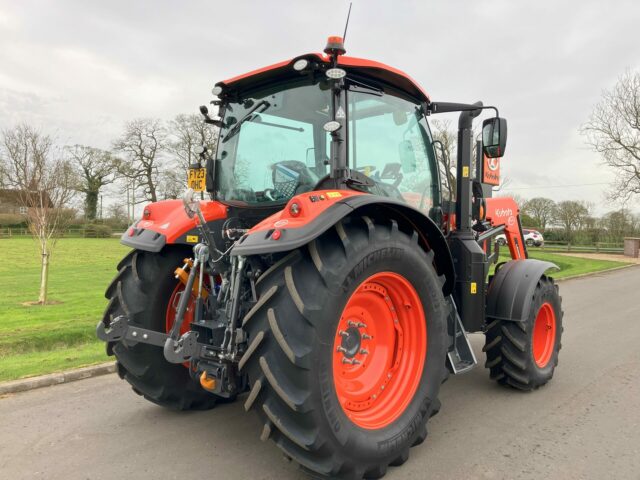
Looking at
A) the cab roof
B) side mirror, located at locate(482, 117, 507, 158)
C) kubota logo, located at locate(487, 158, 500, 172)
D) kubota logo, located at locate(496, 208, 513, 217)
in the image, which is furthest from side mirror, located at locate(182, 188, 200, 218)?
kubota logo, located at locate(496, 208, 513, 217)

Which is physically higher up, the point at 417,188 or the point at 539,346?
the point at 417,188

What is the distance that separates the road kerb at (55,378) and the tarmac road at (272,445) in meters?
0.11

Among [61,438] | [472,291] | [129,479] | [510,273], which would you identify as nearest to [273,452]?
[129,479]

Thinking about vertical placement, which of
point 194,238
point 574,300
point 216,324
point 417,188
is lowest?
point 574,300

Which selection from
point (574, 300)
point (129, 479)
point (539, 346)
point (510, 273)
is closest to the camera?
point (129, 479)

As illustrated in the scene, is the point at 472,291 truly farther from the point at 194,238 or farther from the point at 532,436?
the point at 194,238

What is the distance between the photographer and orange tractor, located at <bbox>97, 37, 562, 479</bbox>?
245cm

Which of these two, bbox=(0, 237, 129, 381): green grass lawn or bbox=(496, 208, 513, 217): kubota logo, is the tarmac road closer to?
bbox=(0, 237, 129, 381): green grass lawn

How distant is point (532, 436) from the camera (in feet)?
11.0

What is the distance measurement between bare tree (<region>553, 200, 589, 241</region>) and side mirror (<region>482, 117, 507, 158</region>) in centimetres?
3467

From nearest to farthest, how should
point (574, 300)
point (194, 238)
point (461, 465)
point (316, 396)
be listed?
point (316, 396) < point (461, 465) < point (194, 238) < point (574, 300)

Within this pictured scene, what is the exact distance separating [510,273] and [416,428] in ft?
6.59

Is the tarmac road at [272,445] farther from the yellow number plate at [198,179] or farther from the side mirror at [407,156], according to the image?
the side mirror at [407,156]

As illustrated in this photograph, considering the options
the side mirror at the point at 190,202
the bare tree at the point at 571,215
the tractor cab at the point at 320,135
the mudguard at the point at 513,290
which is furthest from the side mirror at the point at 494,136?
the bare tree at the point at 571,215
